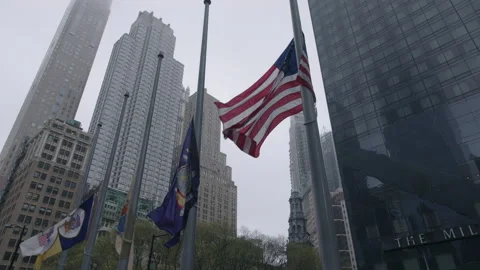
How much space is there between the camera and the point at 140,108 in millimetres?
153750

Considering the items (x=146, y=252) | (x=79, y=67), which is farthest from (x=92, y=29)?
(x=146, y=252)

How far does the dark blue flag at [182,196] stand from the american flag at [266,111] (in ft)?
5.19

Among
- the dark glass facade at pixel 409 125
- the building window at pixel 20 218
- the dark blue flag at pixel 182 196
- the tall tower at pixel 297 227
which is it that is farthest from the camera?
the tall tower at pixel 297 227

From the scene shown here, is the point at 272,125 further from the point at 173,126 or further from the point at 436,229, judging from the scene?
the point at 173,126

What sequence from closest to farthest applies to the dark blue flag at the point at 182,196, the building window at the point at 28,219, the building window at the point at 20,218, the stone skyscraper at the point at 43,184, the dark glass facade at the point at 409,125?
the dark blue flag at the point at 182,196 → the dark glass facade at the point at 409,125 → the stone skyscraper at the point at 43,184 → the building window at the point at 20,218 → the building window at the point at 28,219

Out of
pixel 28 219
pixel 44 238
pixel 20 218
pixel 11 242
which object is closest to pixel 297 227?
pixel 28 219

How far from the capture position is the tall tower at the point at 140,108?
136 metres

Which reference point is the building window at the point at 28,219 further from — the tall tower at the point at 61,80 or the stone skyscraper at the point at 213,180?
the stone skyscraper at the point at 213,180

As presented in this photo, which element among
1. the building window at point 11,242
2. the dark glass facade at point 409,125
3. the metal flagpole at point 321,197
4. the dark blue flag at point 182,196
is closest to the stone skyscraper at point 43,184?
the building window at point 11,242

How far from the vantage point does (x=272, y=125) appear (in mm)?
10453

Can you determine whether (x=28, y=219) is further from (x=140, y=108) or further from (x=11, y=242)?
(x=140, y=108)

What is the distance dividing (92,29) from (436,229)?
674 ft

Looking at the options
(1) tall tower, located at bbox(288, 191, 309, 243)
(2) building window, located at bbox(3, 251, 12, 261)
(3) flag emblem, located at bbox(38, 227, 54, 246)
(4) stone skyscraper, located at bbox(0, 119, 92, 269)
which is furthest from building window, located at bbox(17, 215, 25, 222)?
(1) tall tower, located at bbox(288, 191, 309, 243)

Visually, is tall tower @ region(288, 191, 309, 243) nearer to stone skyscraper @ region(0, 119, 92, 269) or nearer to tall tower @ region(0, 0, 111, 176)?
stone skyscraper @ region(0, 119, 92, 269)
